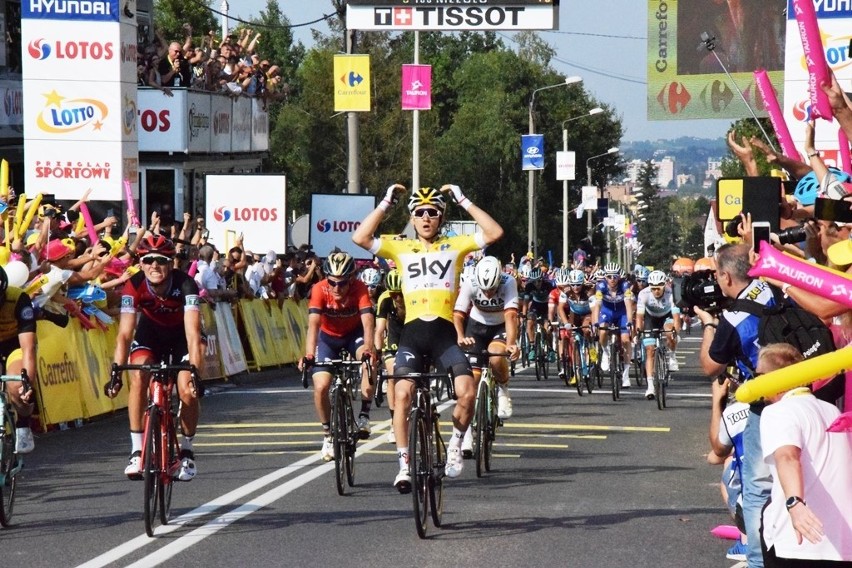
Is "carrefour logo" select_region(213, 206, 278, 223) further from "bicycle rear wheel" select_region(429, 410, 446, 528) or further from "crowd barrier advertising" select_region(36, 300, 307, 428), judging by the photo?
"bicycle rear wheel" select_region(429, 410, 446, 528)

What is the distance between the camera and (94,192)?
2050cm

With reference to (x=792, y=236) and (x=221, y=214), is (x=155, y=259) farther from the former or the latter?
(x=221, y=214)

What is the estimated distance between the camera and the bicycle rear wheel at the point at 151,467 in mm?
9781

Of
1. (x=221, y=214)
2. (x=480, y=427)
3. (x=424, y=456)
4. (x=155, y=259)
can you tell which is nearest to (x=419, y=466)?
(x=424, y=456)

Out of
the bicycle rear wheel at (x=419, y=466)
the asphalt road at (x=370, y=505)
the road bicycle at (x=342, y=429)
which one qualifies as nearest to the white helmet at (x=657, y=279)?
the asphalt road at (x=370, y=505)

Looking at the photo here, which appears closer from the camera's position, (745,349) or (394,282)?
(745,349)

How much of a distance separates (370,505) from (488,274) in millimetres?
4023

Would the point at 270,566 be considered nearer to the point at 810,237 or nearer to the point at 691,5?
the point at 810,237

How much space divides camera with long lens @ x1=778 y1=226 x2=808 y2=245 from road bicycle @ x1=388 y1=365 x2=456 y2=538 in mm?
3597

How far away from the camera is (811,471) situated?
6172 millimetres

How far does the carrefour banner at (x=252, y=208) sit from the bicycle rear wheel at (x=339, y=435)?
17.5 metres

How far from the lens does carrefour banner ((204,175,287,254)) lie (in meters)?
29.9

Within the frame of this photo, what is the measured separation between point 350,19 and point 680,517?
23.2 m

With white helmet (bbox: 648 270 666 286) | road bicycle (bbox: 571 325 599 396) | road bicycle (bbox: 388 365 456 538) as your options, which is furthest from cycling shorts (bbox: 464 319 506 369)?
white helmet (bbox: 648 270 666 286)
